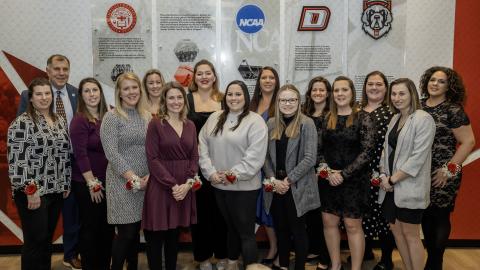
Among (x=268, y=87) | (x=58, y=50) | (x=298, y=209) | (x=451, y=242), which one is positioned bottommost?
(x=451, y=242)

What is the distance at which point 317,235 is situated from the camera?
150 inches

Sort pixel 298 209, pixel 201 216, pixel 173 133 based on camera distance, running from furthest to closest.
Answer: pixel 201 216 → pixel 298 209 → pixel 173 133

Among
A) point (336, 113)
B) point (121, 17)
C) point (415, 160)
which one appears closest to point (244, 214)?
point (336, 113)

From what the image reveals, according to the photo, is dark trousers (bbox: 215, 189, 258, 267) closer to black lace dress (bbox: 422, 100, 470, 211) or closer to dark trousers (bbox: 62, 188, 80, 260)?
black lace dress (bbox: 422, 100, 470, 211)

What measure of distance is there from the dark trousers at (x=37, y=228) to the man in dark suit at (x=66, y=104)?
0.67 metres

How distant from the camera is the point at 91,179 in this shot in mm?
3014

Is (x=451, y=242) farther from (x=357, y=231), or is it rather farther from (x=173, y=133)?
(x=173, y=133)

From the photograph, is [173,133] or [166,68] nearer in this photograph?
[173,133]

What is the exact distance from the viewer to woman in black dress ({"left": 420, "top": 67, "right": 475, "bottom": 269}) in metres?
3.19

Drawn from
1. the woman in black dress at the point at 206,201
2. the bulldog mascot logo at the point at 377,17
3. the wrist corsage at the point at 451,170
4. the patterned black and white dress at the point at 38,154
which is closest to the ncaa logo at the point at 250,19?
the woman in black dress at the point at 206,201

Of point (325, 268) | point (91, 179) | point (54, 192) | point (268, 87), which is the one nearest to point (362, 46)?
point (268, 87)

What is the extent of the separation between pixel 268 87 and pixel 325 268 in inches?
72.0

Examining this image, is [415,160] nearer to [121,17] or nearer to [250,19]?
[250,19]

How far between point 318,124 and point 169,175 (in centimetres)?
141
